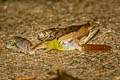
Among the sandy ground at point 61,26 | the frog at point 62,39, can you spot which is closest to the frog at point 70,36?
the frog at point 62,39

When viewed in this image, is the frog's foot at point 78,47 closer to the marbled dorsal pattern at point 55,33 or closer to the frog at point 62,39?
the frog at point 62,39

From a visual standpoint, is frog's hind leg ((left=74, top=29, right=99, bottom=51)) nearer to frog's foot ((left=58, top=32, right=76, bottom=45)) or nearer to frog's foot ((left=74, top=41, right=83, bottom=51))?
frog's foot ((left=74, top=41, right=83, bottom=51))

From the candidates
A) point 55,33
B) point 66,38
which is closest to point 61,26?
point 55,33

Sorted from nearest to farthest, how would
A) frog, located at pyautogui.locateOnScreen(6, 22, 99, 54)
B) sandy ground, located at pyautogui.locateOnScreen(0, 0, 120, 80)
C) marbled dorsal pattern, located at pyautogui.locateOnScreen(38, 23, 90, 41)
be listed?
sandy ground, located at pyautogui.locateOnScreen(0, 0, 120, 80) → frog, located at pyautogui.locateOnScreen(6, 22, 99, 54) → marbled dorsal pattern, located at pyautogui.locateOnScreen(38, 23, 90, 41)

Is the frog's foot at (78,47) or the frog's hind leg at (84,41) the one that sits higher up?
the frog's hind leg at (84,41)

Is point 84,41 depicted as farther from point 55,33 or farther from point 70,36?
point 55,33

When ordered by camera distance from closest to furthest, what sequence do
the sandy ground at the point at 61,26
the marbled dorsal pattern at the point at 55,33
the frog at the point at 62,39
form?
the sandy ground at the point at 61,26 → the frog at the point at 62,39 → the marbled dorsal pattern at the point at 55,33

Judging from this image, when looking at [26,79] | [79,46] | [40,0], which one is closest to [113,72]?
[79,46]

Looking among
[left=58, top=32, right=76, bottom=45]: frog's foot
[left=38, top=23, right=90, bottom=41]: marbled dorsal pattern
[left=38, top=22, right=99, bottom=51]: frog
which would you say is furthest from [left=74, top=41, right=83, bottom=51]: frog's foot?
[left=38, top=23, right=90, bottom=41]: marbled dorsal pattern

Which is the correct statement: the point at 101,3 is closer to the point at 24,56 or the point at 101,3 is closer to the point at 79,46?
the point at 79,46
